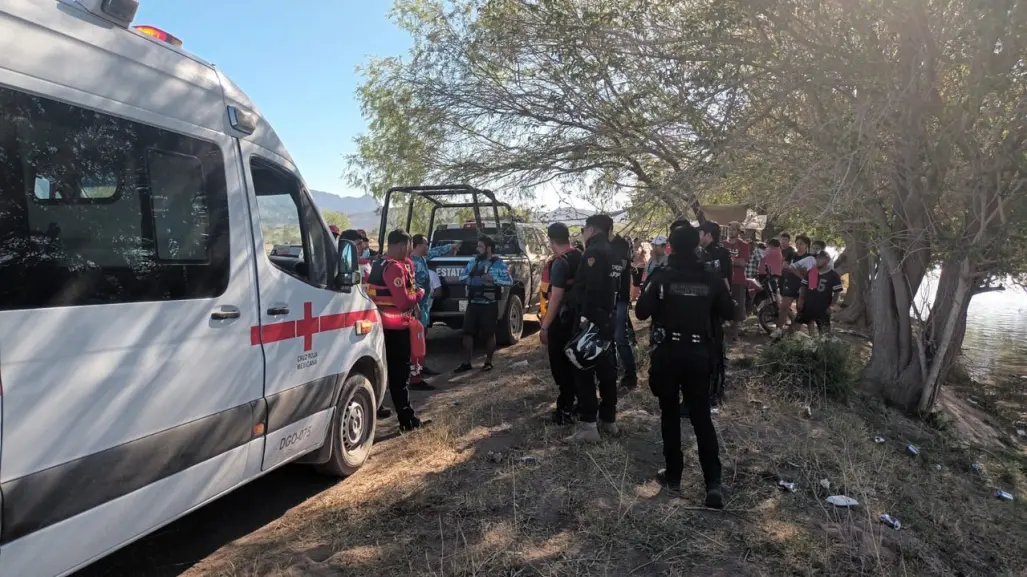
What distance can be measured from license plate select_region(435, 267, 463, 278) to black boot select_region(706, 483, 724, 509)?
18.0ft

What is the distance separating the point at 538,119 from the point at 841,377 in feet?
17.6

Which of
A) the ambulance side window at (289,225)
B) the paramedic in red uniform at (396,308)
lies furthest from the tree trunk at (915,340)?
the ambulance side window at (289,225)

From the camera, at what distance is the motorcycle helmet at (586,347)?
4.66 m

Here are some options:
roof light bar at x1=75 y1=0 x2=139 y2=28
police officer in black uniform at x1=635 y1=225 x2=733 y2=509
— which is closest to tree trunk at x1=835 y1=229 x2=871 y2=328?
police officer in black uniform at x1=635 y1=225 x2=733 y2=509

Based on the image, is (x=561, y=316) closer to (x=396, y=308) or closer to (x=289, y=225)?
(x=396, y=308)

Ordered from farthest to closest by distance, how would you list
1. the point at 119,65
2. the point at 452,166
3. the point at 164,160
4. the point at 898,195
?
1. the point at 452,166
2. the point at 898,195
3. the point at 164,160
4. the point at 119,65

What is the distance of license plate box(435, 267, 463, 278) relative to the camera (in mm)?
8828

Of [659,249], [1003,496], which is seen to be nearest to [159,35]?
[659,249]

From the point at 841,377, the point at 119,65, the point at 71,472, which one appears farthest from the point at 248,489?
the point at 841,377

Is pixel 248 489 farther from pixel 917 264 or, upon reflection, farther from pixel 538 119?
pixel 917 264

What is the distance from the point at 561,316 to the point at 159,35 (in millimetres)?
3321

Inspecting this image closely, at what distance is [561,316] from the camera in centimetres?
512

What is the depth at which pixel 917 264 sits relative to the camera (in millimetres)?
7402

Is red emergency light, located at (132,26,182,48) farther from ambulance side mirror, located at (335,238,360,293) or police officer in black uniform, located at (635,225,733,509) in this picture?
police officer in black uniform, located at (635,225,733,509)
